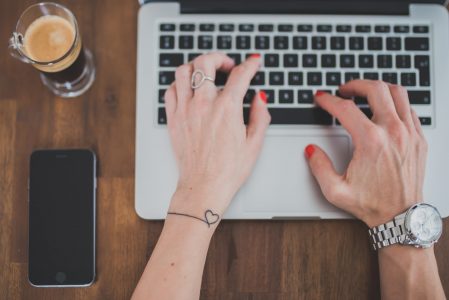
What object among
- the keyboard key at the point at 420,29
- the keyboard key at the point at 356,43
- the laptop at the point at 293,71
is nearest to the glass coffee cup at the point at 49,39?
the laptop at the point at 293,71

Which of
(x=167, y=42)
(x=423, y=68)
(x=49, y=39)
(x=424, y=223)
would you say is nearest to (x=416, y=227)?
(x=424, y=223)

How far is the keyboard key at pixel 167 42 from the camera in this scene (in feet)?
2.57

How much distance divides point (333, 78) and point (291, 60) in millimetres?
72

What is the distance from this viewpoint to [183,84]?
29.8 inches

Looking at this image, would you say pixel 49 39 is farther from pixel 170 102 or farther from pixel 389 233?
pixel 389 233

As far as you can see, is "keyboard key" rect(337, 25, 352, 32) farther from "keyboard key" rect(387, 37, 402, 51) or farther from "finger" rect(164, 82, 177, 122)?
"finger" rect(164, 82, 177, 122)

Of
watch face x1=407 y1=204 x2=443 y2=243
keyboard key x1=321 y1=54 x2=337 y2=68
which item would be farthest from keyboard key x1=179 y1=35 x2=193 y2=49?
watch face x1=407 y1=204 x2=443 y2=243

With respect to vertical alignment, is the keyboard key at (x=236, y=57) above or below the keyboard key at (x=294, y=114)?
above

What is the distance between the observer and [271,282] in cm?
79

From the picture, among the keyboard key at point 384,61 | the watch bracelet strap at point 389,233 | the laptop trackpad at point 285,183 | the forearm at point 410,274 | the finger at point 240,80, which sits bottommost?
the forearm at point 410,274

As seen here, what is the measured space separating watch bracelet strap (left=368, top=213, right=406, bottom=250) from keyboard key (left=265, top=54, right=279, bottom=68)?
295 millimetres

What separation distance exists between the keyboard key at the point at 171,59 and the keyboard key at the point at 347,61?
253 millimetres

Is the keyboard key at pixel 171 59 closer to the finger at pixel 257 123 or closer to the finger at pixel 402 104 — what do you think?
the finger at pixel 257 123

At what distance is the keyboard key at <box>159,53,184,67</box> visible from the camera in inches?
30.9
